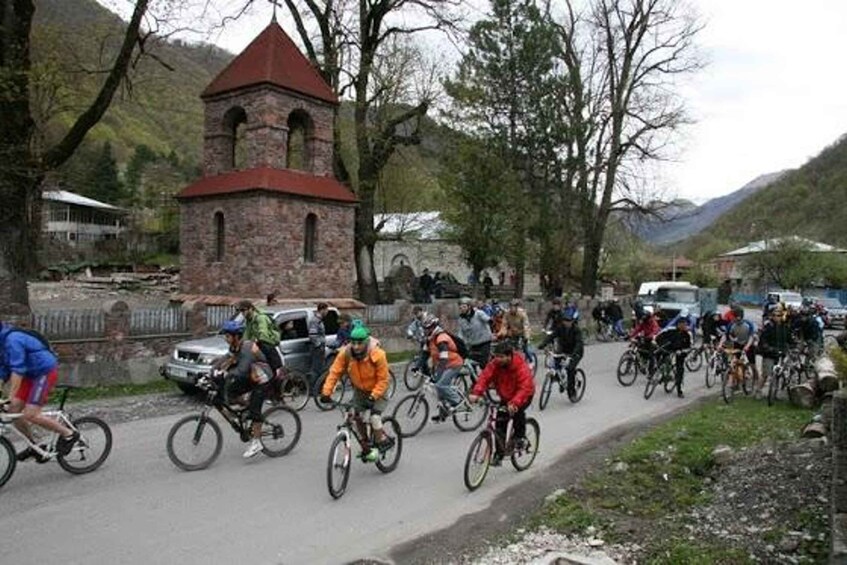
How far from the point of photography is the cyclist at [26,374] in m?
7.82

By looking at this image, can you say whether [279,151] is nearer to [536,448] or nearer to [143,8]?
[143,8]

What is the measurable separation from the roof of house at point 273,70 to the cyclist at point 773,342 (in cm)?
1693

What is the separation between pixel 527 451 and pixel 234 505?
373 centimetres

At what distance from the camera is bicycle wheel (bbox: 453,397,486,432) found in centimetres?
1139

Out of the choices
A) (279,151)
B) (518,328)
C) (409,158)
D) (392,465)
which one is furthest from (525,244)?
(392,465)

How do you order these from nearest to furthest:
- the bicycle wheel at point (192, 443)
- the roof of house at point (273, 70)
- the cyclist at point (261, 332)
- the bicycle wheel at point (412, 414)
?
the bicycle wheel at point (192, 443) < the bicycle wheel at point (412, 414) < the cyclist at point (261, 332) < the roof of house at point (273, 70)

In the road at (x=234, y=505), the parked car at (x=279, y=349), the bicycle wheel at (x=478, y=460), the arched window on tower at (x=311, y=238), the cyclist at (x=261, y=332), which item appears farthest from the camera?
the arched window on tower at (x=311, y=238)

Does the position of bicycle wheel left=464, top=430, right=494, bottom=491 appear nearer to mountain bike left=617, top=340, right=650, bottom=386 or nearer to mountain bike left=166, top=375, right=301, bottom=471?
mountain bike left=166, top=375, right=301, bottom=471

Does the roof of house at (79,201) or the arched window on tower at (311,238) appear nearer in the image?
the arched window on tower at (311,238)

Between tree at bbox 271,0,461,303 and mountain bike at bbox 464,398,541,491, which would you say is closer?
mountain bike at bbox 464,398,541,491

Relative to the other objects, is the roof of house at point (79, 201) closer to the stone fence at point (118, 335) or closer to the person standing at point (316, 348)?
the stone fence at point (118, 335)

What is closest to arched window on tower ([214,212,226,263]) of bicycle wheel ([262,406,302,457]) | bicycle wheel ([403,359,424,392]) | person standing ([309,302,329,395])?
bicycle wheel ([403,359,424,392])

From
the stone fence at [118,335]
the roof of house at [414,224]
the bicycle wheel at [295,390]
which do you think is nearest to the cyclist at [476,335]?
the bicycle wheel at [295,390]

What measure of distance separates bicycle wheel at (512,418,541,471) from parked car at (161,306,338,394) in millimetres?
5506
